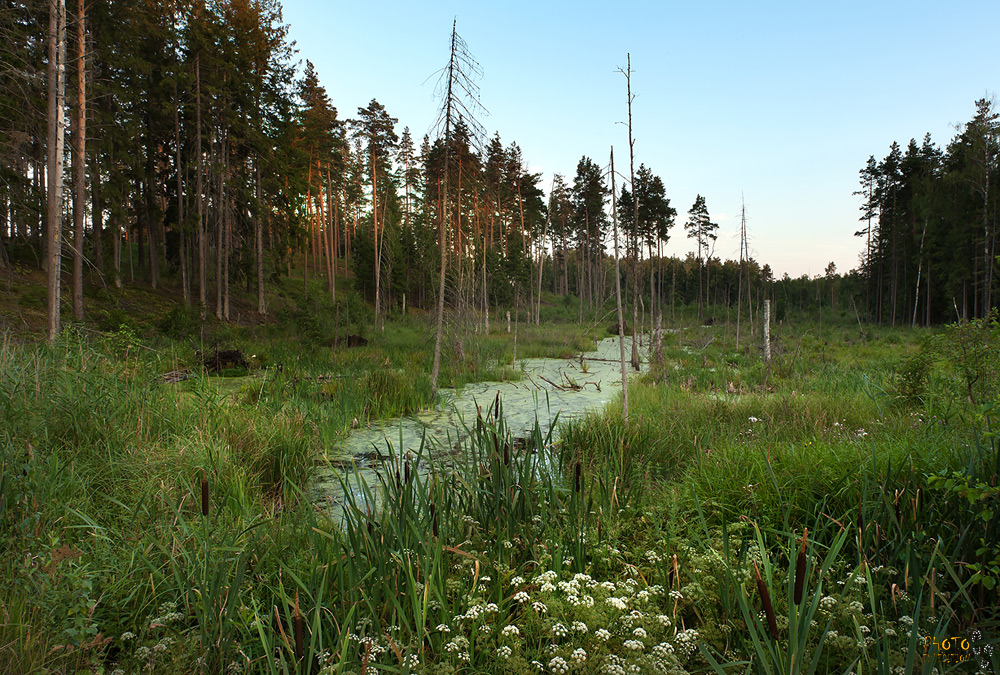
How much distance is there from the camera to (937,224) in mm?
30906

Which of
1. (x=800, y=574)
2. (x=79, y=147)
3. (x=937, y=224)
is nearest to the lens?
(x=800, y=574)

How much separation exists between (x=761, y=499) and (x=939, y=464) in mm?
1076

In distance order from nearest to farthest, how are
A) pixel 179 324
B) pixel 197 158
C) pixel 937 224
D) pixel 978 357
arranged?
pixel 978 357 < pixel 179 324 < pixel 197 158 < pixel 937 224

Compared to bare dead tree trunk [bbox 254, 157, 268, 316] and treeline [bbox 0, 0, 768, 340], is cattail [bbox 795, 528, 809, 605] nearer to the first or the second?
treeline [bbox 0, 0, 768, 340]

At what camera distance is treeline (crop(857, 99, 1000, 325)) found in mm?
25578

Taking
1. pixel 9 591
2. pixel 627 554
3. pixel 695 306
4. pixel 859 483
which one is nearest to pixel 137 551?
pixel 9 591

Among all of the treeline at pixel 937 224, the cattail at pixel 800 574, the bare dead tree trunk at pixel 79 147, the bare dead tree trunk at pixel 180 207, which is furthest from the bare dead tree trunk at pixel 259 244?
the treeline at pixel 937 224

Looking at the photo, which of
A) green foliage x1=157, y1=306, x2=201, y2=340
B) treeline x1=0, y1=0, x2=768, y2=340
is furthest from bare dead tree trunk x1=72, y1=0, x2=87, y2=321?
green foliage x1=157, y1=306, x2=201, y2=340

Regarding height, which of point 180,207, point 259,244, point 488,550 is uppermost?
point 180,207

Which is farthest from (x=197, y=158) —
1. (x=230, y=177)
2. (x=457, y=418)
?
(x=457, y=418)

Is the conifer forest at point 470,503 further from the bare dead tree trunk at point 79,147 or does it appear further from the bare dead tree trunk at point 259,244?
the bare dead tree trunk at point 259,244

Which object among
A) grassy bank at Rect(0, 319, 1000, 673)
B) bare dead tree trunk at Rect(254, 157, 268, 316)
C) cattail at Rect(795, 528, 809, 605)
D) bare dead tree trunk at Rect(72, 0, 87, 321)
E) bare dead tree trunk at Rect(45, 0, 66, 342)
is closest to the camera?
cattail at Rect(795, 528, 809, 605)

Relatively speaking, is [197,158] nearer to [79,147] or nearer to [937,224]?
[79,147]

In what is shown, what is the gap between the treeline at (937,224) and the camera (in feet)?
83.9
